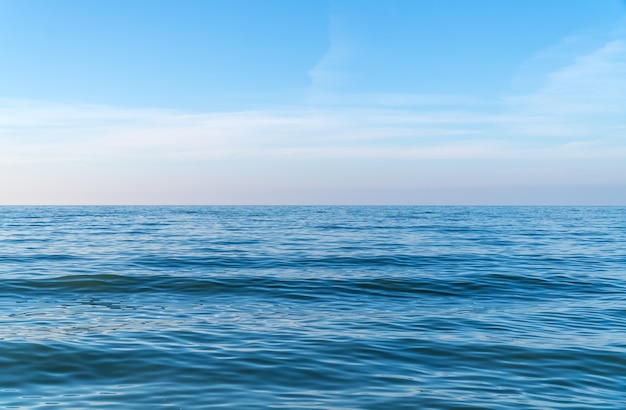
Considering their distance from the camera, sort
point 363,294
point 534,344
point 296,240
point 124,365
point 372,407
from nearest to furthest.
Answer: point 372,407
point 124,365
point 534,344
point 363,294
point 296,240

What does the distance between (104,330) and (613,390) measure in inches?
348

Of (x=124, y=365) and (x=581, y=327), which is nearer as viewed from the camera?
(x=124, y=365)

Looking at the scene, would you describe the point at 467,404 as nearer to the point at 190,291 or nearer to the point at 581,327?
the point at 581,327

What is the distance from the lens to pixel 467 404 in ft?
25.1

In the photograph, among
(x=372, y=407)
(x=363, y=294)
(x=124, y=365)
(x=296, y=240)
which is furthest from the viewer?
(x=296, y=240)

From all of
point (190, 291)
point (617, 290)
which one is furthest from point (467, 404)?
point (617, 290)

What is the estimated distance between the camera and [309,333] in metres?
11.3

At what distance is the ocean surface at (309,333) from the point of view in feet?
26.3

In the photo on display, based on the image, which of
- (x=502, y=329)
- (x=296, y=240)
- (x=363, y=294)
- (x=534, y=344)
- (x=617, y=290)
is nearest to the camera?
(x=534, y=344)

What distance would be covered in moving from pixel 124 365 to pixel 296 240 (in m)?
24.9

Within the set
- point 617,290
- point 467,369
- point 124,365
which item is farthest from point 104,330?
point 617,290

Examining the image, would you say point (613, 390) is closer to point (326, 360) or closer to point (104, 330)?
point (326, 360)

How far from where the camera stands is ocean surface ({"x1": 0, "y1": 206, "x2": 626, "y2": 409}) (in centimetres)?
801

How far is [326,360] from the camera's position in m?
9.45
